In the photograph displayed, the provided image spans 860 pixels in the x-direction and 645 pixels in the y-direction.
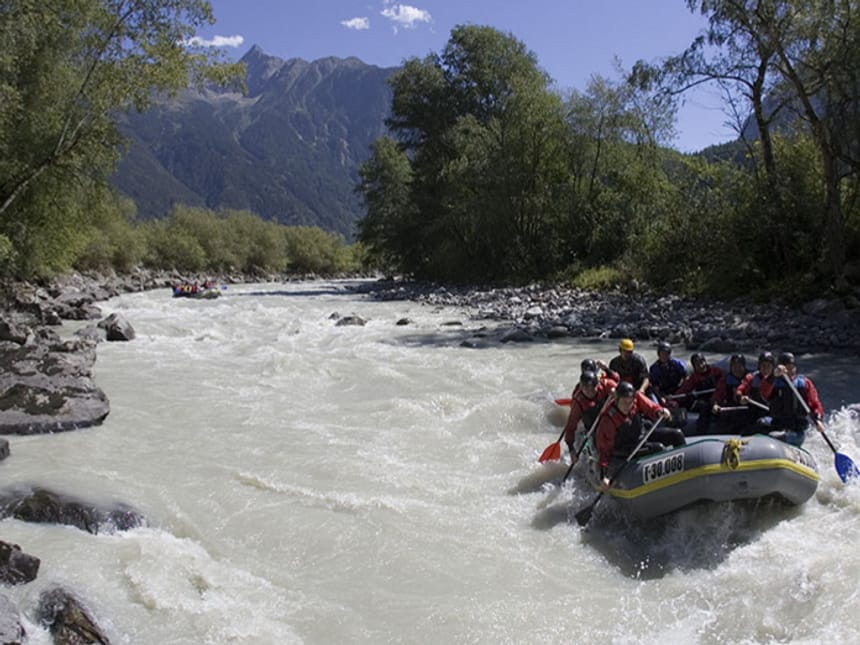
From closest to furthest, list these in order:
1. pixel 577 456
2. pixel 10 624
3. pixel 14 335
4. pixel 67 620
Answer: pixel 10 624
pixel 67 620
pixel 577 456
pixel 14 335

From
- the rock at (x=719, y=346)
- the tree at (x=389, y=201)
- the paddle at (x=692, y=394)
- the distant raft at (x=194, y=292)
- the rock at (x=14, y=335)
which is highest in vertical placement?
the tree at (x=389, y=201)

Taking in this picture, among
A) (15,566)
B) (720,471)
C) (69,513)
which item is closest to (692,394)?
(720,471)

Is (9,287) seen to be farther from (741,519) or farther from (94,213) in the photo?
(741,519)

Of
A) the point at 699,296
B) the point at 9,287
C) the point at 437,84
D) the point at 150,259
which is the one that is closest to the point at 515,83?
the point at 437,84

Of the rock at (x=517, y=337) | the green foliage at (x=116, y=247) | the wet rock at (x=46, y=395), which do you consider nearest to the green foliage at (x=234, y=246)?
the green foliage at (x=116, y=247)

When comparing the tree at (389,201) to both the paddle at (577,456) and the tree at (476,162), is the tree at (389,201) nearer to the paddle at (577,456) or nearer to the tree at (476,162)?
the tree at (476,162)

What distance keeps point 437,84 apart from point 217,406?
28.2 metres

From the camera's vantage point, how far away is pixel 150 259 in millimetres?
48562

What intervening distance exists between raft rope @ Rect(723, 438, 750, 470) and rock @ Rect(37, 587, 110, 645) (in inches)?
177

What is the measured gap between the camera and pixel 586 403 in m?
7.11

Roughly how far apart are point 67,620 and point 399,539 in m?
2.51

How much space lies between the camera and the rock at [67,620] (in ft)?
12.8

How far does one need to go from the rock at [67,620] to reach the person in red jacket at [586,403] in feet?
14.9

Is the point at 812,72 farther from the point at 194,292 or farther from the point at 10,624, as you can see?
the point at 194,292
